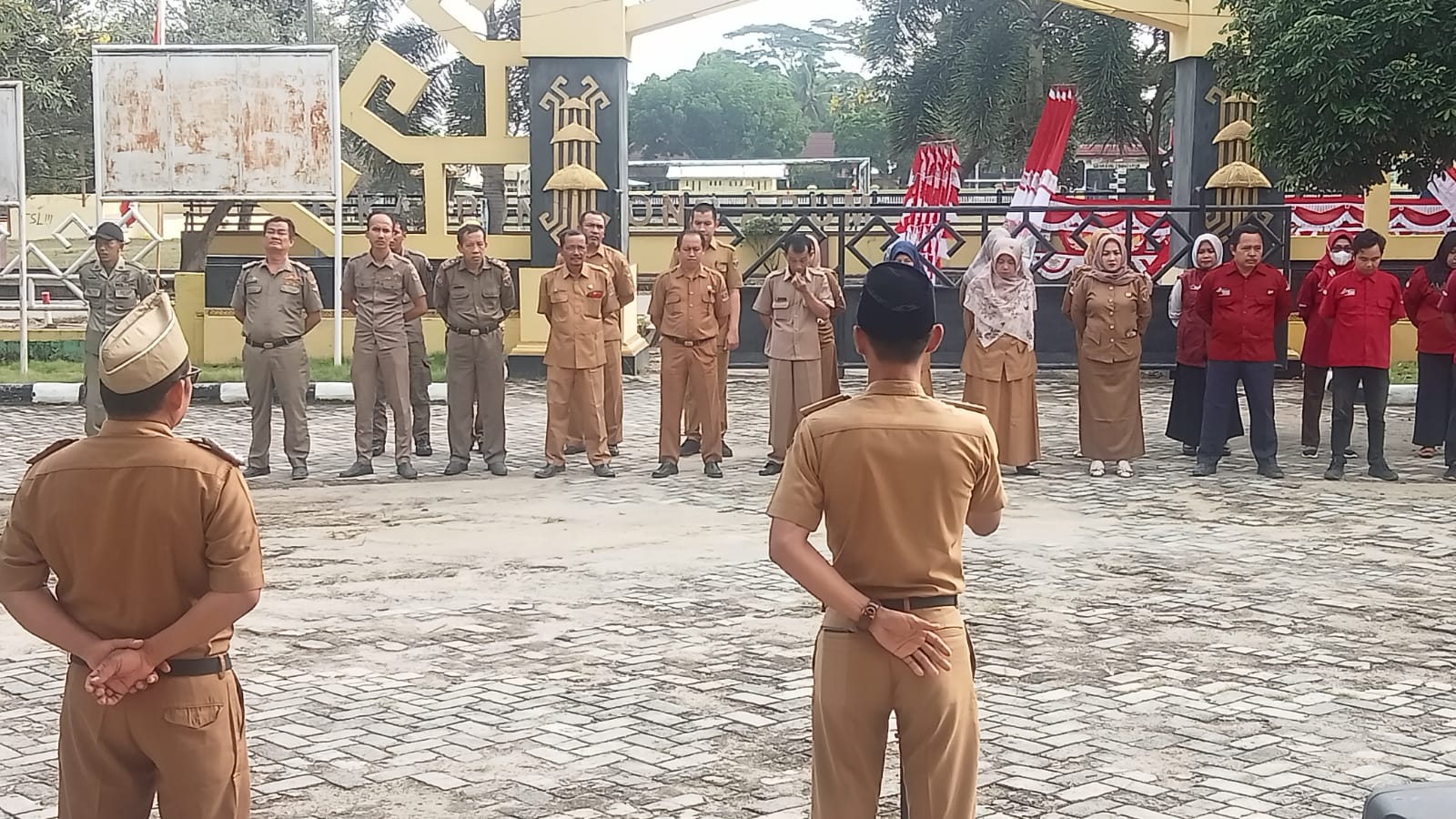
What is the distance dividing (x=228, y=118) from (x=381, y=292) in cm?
557

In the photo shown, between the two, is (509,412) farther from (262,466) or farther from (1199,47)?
(1199,47)

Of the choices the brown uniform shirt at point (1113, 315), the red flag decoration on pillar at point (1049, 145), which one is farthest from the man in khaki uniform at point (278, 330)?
the red flag decoration on pillar at point (1049, 145)

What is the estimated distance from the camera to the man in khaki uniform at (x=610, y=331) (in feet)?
37.5

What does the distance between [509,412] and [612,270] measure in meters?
3.43

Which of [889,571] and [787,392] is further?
[787,392]

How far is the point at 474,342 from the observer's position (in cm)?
1122

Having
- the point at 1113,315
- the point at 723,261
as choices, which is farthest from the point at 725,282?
the point at 1113,315

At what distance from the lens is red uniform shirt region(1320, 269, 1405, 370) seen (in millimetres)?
10898

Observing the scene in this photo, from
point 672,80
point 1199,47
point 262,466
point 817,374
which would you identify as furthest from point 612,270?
point 672,80

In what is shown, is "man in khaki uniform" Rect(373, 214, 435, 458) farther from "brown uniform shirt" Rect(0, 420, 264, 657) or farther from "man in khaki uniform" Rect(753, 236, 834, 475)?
"brown uniform shirt" Rect(0, 420, 264, 657)

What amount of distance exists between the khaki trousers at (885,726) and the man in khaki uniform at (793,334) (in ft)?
24.7

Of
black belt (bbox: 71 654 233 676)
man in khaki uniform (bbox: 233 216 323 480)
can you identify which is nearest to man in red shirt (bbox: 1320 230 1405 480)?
man in khaki uniform (bbox: 233 216 323 480)

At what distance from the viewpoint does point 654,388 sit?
1652 centimetres

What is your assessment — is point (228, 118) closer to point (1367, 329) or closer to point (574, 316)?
point (574, 316)
